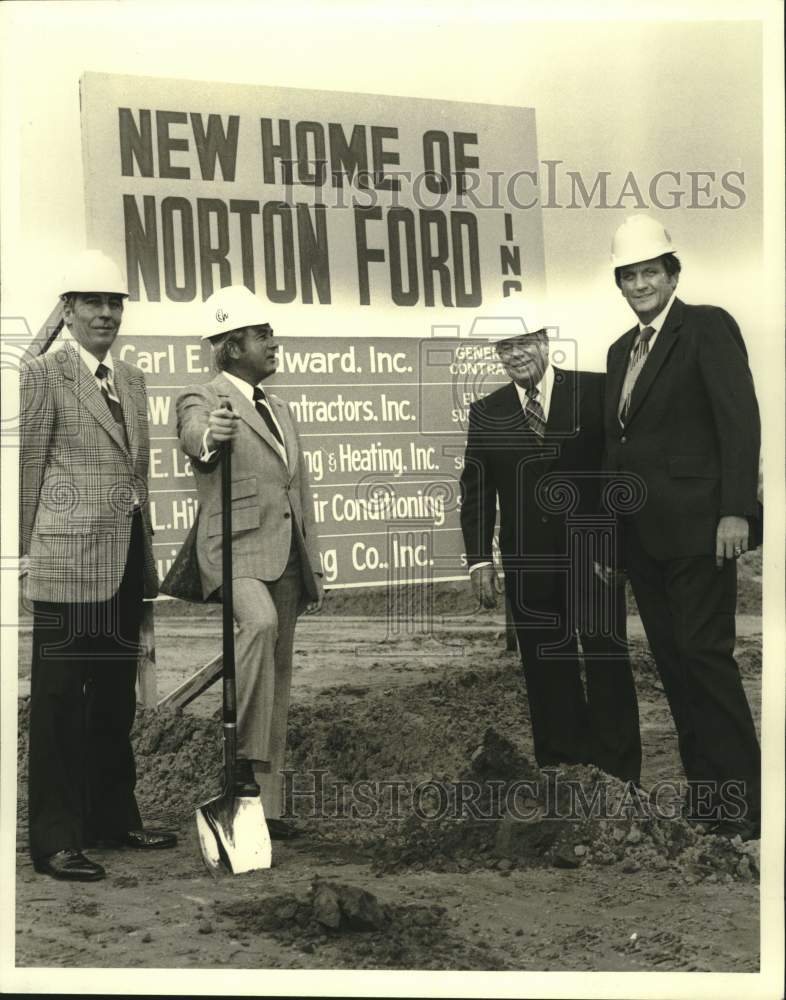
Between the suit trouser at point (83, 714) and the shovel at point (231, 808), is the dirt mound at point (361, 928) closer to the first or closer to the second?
the shovel at point (231, 808)

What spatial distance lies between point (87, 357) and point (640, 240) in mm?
2473

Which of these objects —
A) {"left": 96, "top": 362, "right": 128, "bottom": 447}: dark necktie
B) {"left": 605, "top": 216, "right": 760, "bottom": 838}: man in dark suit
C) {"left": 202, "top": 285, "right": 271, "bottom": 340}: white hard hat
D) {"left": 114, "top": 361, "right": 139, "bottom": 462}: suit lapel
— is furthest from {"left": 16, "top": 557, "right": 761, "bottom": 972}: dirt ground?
{"left": 202, "top": 285, "right": 271, "bottom": 340}: white hard hat

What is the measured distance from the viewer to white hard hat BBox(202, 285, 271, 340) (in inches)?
224

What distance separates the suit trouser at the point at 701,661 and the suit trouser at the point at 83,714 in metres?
2.24

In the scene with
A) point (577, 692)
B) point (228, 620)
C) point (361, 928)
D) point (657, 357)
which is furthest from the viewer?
point (577, 692)

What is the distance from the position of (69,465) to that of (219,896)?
1.96 m

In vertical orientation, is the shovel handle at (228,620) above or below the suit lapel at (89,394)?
below

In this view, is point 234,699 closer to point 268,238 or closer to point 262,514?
point 262,514

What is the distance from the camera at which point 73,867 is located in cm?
561

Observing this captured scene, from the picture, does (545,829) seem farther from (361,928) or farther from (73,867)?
(73,867)

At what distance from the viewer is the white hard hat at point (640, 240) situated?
5.70 meters

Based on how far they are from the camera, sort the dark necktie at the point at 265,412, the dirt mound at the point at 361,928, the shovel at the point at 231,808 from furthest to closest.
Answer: the dark necktie at the point at 265,412
the shovel at the point at 231,808
the dirt mound at the point at 361,928

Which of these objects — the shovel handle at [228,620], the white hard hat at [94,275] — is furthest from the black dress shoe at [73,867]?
the white hard hat at [94,275]

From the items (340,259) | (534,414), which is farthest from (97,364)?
(534,414)
